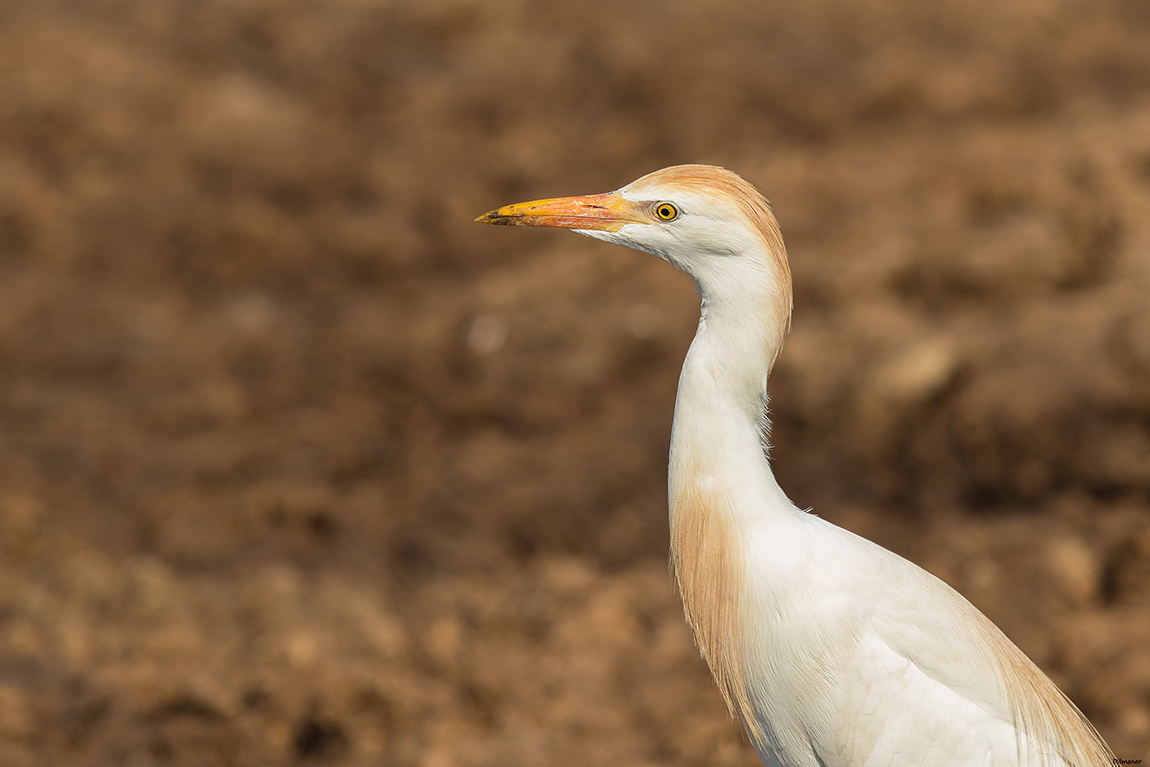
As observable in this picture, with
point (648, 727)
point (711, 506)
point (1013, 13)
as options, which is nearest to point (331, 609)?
point (648, 727)

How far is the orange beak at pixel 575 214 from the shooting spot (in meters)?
3.23

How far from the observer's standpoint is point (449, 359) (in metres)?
8.77

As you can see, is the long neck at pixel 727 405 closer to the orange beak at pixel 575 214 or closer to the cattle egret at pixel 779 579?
the cattle egret at pixel 779 579

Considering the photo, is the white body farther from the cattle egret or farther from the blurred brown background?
the blurred brown background

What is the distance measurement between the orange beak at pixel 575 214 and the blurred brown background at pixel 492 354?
3.23 m

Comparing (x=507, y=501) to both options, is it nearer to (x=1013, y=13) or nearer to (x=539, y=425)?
(x=539, y=425)

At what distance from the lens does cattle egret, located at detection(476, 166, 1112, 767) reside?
3080mm

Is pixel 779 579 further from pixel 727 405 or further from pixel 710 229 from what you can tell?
pixel 710 229

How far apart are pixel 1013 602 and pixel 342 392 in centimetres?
523

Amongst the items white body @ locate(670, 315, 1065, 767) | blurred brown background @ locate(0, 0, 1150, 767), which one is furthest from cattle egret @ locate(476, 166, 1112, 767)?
blurred brown background @ locate(0, 0, 1150, 767)

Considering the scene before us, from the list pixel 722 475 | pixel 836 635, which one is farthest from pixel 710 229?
pixel 836 635

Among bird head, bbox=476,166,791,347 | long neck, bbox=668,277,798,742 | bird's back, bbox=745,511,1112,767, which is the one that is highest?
bird head, bbox=476,166,791,347

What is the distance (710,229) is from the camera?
3090mm

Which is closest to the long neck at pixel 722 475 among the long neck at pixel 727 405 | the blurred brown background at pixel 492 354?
the long neck at pixel 727 405
